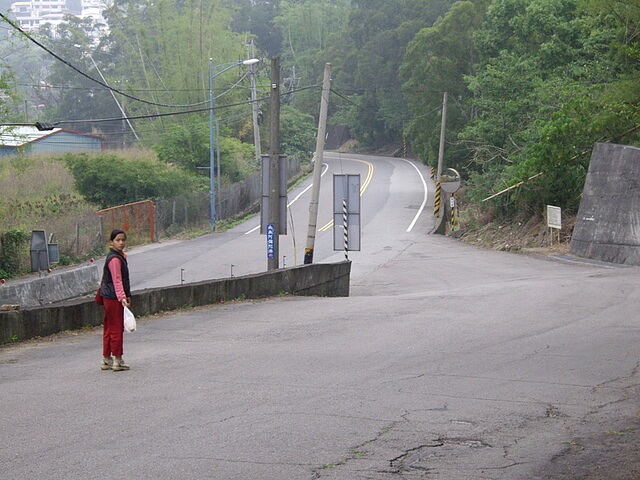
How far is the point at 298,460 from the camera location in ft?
22.7

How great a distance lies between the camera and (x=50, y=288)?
25.5m

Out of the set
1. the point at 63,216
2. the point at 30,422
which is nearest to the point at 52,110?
the point at 63,216

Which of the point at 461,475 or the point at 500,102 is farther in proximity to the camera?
the point at 500,102

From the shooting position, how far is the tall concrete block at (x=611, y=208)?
97.1 ft

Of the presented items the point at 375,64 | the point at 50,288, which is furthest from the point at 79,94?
the point at 50,288

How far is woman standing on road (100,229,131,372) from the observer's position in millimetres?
10531

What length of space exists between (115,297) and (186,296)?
25.6 ft

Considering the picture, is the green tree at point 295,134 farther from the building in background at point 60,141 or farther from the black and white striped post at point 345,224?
the black and white striped post at point 345,224

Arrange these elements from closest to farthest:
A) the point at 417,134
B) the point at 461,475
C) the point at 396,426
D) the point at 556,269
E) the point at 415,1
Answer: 1. the point at 461,475
2. the point at 396,426
3. the point at 556,269
4. the point at 417,134
5. the point at 415,1

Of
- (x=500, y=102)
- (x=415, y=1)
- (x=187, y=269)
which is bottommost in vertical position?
(x=187, y=269)

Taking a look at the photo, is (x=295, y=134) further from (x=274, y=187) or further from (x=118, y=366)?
(x=118, y=366)

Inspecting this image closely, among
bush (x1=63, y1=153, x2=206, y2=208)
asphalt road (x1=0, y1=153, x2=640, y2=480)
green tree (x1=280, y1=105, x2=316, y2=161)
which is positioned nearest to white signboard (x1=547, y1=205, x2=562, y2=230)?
asphalt road (x1=0, y1=153, x2=640, y2=480)

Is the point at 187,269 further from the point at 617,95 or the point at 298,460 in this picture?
the point at 298,460

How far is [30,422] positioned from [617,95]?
86.4 ft
